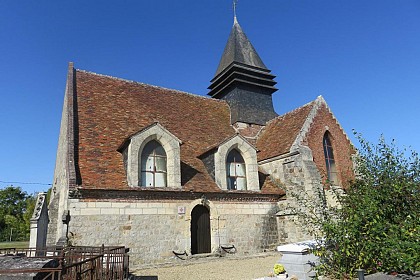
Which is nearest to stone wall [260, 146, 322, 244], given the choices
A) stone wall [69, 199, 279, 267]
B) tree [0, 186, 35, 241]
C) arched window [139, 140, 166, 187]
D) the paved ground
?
stone wall [69, 199, 279, 267]

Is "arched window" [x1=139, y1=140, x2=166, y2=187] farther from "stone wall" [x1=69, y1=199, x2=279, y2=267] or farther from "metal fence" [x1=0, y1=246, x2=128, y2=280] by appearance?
"metal fence" [x1=0, y1=246, x2=128, y2=280]

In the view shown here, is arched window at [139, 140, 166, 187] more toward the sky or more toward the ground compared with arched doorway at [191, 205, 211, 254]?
more toward the sky

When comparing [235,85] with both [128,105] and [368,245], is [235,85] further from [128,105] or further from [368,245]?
[368,245]

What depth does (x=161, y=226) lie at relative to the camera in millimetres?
11078

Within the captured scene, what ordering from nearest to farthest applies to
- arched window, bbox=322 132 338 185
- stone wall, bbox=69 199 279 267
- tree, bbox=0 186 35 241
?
stone wall, bbox=69 199 279 267 < arched window, bbox=322 132 338 185 < tree, bbox=0 186 35 241

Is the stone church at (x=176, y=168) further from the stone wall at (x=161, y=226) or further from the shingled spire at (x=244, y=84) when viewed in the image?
the shingled spire at (x=244, y=84)

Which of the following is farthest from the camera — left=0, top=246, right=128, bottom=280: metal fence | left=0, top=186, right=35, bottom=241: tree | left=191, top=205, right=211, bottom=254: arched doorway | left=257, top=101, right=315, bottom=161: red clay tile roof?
left=0, top=186, right=35, bottom=241: tree

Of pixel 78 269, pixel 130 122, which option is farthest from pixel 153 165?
pixel 78 269

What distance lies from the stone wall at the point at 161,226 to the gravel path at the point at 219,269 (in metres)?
0.81

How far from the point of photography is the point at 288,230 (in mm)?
12922

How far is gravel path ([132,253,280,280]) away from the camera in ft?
28.0

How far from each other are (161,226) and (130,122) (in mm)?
5207

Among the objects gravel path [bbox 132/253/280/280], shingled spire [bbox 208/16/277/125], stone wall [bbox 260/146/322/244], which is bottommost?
gravel path [bbox 132/253/280/280]

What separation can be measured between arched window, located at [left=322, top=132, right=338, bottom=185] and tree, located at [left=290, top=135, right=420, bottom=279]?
8120mm
